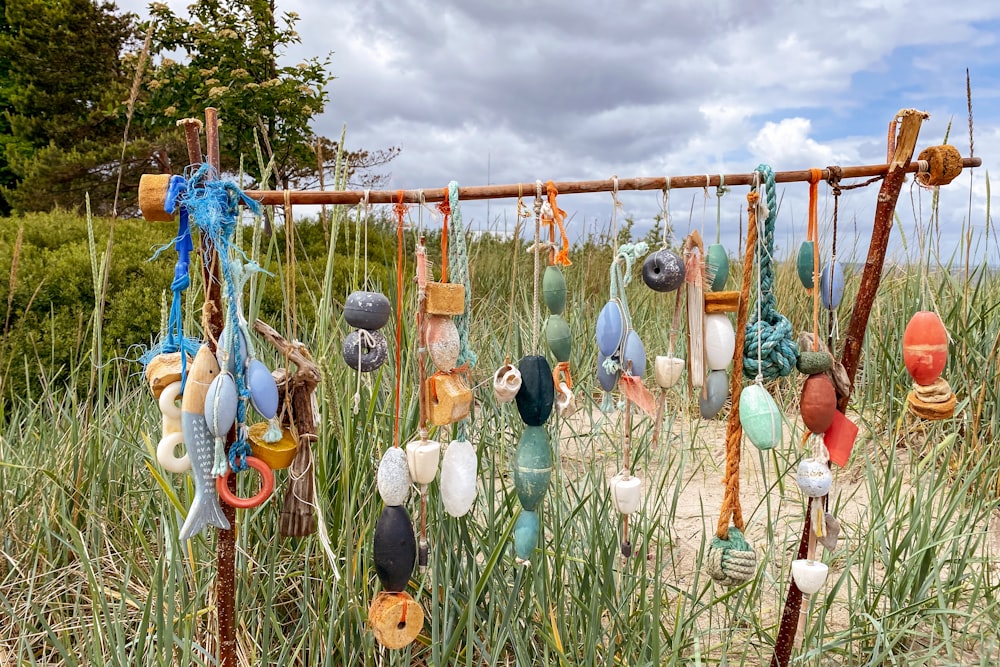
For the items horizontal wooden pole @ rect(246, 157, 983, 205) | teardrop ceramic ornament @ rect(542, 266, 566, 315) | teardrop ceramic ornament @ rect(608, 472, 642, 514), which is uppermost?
horizontal wooden pole @ rect(246, 157, 983, 205)

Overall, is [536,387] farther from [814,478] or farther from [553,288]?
[814,478]

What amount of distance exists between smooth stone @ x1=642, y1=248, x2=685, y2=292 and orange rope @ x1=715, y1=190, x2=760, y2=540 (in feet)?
0.30

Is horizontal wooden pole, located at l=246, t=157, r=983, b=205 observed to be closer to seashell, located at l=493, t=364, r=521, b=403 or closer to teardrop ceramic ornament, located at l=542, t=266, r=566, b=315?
teardrop ceramic ornament, located at l=542, t=266, r=566, b=315

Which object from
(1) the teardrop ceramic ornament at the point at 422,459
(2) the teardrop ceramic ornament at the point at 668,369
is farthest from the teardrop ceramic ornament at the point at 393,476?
(2) the teardrop ceramic ornament at the point at 668,369

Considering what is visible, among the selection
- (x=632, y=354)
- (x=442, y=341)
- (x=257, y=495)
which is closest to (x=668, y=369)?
(x=632, y=354)

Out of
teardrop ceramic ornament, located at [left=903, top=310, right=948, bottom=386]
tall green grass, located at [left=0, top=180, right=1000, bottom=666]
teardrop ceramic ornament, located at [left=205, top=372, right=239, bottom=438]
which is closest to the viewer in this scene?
teardrop ceramic ornament, located at [left=205, top=372, right=239, bottom=438]

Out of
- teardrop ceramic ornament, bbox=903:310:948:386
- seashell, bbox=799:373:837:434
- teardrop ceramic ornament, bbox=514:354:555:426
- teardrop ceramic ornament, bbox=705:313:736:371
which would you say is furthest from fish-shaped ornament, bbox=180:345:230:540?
teardrop ceramic ornament, bbox=903:310:948:386

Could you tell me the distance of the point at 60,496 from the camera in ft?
4.72

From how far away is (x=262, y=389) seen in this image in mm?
770

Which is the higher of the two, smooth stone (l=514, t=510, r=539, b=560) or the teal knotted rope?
the teal knotted rope

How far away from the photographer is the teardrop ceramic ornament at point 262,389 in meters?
0.77

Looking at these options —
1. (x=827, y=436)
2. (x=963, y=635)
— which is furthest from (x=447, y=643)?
(x=963, y=635)

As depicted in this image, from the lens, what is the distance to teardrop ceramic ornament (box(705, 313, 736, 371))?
807mm

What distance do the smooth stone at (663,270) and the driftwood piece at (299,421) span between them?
41 centimetres
